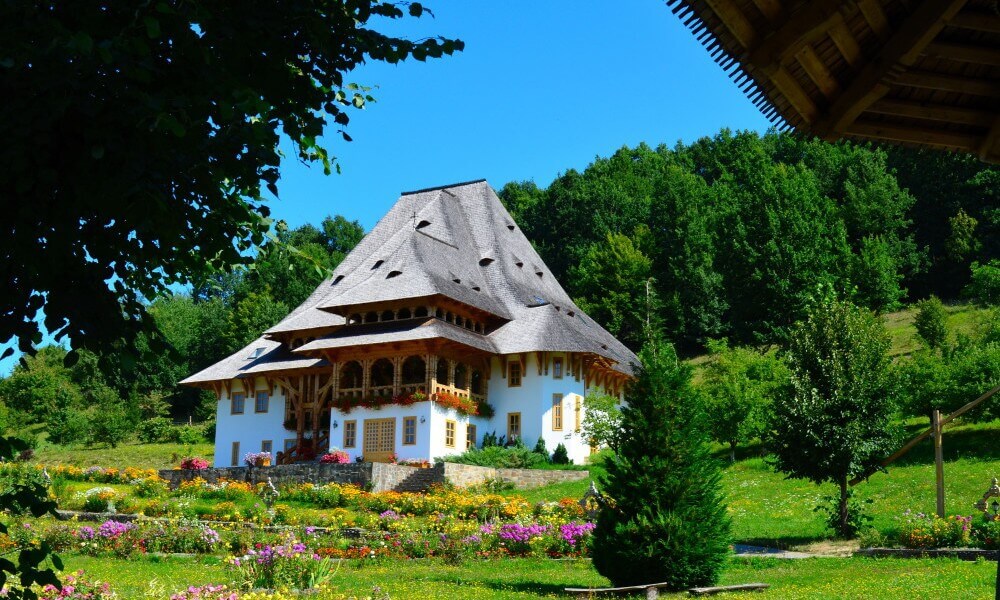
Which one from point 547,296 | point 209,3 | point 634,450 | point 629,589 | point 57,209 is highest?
point 547,296

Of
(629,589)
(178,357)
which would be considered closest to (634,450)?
(629,589)

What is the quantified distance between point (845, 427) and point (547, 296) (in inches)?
1097

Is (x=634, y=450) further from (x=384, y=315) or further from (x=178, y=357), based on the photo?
(x=384, y=315)

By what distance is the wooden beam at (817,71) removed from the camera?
14.0 feet

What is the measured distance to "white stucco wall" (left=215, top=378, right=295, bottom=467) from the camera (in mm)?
43694

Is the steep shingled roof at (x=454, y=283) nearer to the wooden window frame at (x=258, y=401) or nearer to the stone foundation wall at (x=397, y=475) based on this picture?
the wooden window frame at (x=258, y=401)

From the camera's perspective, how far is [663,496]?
46.6ft

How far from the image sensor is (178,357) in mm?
6570

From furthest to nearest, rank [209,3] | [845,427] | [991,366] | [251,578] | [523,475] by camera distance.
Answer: [523,475] < [991,366] < [845,427] < [251,578] < [209,3]

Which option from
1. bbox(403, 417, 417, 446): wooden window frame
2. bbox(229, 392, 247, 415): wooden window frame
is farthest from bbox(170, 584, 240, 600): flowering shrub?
bbox(229, 392, 247, 415): wooden window frame

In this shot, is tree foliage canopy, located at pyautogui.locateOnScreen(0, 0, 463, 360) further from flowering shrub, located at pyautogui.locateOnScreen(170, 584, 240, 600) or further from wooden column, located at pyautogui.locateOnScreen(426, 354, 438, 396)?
wooden column, located at pyautogui.locateOnScreen(426, 354, 438, 396)

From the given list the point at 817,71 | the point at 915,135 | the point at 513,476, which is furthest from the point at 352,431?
the point at 817,71

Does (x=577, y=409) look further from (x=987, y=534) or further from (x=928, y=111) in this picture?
(x=928, y=111)

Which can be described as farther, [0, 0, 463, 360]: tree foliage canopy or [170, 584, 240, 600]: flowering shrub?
[170, 584, 240, 600]: flowering shrub
